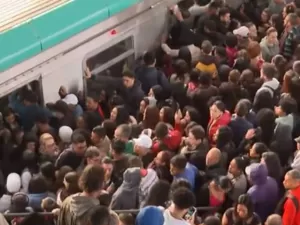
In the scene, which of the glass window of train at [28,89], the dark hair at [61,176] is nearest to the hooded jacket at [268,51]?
the glass window of train at [28,89]

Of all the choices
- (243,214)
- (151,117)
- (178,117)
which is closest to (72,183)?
(243,214)

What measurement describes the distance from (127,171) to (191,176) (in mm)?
603

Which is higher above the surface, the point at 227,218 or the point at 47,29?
the point at 47,29

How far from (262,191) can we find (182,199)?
124cm

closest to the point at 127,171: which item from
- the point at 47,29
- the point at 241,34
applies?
the point at 47,29

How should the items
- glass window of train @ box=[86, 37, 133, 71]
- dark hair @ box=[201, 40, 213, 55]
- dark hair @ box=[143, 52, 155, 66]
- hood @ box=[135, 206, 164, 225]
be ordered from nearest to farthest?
hood @ box=[135, 206, 164, 225], dark hair @ box=[201, 40, 213, 55], dark hair @ box=[143, 52, 155, 66], glass window of train @ box=[86, 37, 133, 71]

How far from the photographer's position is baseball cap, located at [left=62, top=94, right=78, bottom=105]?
333 inches

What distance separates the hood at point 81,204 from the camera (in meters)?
5.10

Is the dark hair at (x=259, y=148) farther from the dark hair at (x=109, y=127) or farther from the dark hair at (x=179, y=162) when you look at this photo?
the dark hair at (x=109, y=127)

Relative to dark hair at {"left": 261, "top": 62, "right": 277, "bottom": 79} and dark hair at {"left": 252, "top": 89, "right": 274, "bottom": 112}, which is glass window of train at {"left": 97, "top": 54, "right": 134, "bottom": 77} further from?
dark hair at {"left": 252, "top": 89, "right": 274, "bottom": 112}

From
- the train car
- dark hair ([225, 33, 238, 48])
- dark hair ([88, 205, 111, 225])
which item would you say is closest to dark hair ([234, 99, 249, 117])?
dark hair ([225, 33, 238, 48])

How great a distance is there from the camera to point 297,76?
7.87m

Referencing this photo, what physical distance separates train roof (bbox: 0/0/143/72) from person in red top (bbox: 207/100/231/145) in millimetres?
2257

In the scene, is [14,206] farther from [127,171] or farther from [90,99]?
[90,99]
